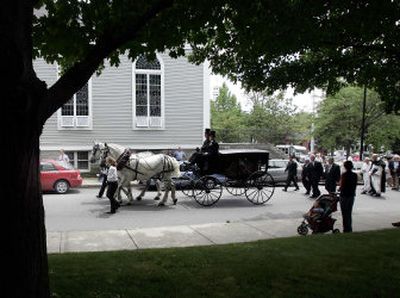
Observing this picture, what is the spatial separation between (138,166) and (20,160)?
12.4 m

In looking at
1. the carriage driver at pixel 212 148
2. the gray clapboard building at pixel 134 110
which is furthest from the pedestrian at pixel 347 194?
the gray clapboard building at pixel 134 110

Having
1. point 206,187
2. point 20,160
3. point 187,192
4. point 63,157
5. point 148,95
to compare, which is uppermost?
point 148,95

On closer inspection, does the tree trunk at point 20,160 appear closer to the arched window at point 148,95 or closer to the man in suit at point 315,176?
the man in suit at point 315,176

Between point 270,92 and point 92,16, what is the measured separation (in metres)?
6.96

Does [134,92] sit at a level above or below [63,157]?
above

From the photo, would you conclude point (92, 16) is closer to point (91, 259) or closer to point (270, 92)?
point (91, 259)

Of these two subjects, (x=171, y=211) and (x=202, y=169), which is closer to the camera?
(x=171, y=211)

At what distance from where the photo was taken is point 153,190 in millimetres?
21328

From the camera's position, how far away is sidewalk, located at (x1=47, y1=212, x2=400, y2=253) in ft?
33.6

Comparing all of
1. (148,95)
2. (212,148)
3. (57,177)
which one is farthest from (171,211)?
(148,95)

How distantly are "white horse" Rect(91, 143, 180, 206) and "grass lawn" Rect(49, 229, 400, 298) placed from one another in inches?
309

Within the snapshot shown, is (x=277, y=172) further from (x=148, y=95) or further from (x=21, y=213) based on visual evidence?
(x=21, y=213)

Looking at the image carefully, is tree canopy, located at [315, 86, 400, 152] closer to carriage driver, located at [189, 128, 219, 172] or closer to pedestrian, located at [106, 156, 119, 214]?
carriage driver, located at [189, 128, 219, 172]

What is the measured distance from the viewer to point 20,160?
4.05 meters
